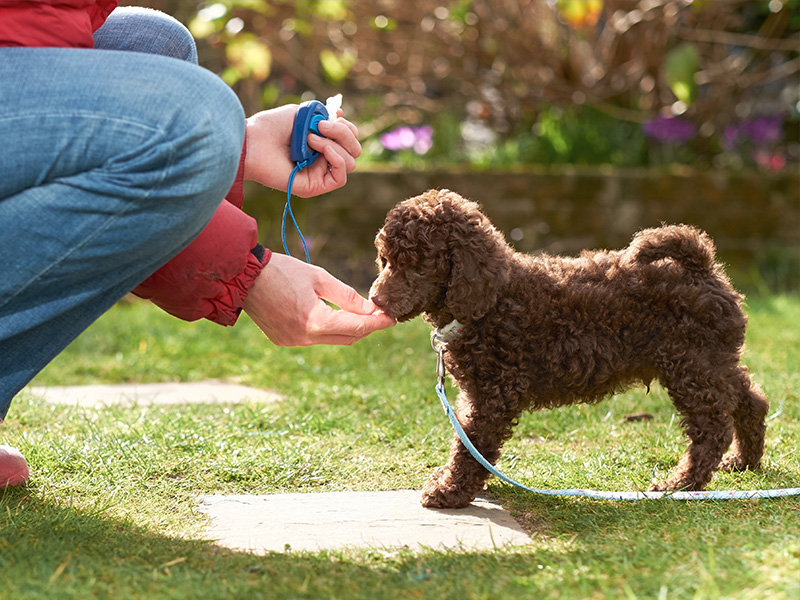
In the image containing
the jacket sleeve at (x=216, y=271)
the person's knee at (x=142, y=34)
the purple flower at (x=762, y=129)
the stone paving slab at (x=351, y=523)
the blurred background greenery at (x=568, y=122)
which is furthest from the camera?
the purple flower at (x=762, y=129)

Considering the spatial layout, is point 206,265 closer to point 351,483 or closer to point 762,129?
point 351,483

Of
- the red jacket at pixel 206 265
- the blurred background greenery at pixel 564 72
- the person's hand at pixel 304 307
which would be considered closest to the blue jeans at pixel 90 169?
the red jacket at pixel 206 265

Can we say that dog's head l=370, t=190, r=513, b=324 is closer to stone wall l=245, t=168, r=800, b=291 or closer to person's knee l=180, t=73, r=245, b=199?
person's knee l=180, t=73, r=245, b=199

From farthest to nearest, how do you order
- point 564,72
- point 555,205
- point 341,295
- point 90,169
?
1. point 564,72
2. point 555,205
3. point 341,295
4. point 90,169

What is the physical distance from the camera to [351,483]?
9.02 ft

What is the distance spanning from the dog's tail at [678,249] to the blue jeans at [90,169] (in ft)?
4.44

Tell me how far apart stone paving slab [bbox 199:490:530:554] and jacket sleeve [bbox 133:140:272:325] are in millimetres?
574

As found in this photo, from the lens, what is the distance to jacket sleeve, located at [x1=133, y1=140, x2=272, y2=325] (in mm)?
2332

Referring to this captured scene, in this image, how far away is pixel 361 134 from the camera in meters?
8.16

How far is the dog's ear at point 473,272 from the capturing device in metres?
2.50

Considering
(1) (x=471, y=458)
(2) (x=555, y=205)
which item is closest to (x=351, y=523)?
(1) (x=471, y=458)

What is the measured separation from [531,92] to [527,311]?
5.42 m

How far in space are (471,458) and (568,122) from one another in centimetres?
558

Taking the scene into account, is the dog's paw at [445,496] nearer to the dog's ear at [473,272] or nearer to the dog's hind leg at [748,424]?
the dog's ear at [473,272]
